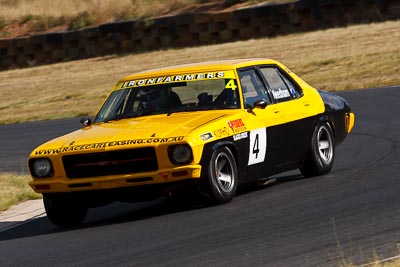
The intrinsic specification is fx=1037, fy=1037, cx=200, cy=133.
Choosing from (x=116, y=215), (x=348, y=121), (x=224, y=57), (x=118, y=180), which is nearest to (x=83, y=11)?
(x=224, y=57)

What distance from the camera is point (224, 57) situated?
1053 inches

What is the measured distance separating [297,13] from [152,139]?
66.3ft

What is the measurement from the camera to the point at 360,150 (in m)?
12.4

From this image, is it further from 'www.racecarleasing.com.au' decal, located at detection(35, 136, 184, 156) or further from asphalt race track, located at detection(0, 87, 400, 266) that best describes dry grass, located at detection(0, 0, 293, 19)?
'www.racecarleasing.com.au' decal, located at detection(35, 136, 184, 156)

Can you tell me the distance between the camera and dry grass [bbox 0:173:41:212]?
1077 centimetres

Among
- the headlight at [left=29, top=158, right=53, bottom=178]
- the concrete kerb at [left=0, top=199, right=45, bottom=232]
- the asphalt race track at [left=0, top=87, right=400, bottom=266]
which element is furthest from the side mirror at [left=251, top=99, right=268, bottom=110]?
the concrete kerb at [left=0, top=199, right=45, bottom=232]

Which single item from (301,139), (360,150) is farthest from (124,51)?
(301,139)

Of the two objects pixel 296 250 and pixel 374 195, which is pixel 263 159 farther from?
pixel 296 250

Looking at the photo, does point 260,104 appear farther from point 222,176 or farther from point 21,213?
point 21,213

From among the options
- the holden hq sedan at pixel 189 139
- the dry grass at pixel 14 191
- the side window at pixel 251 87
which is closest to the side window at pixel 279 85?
the holden hq sedan at pixel 189 139

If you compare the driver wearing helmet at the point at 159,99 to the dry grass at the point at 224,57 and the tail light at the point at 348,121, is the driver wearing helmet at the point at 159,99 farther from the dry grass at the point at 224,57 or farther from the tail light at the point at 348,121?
the dry grass at the point at 224,57

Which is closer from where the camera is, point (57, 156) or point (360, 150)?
point (57, 156)

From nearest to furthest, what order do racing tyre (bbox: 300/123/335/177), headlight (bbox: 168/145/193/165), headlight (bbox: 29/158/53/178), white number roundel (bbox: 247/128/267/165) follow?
headlight (bbox: 168/145/193/165), headlight (bbox: 29/158/53/178), white number roundel (bbox: 247/128/267/165), racing tyre (bbox: 300/123/335/177)

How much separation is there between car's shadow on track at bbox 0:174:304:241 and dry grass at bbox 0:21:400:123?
10.0 metres
